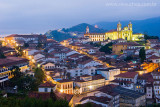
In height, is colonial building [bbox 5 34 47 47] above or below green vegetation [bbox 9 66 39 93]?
above

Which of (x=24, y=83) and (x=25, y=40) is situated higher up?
(x=25, y=40)

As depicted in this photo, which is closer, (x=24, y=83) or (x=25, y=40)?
(x=24, y=83)

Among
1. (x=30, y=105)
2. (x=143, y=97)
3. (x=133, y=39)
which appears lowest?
(x=143, y=97)

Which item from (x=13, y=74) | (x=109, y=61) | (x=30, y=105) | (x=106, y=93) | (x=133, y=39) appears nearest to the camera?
(x=30, y=105)

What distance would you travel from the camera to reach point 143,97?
2150 centimetres

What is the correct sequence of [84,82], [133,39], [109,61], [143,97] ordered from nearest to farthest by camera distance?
1. [143,97]
2. [84,82]
3. [109,61]
4. [133,39]

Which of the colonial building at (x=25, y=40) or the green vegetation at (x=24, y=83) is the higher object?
the colonial building at (x=25, y=40)

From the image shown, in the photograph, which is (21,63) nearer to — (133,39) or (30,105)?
(30,105)

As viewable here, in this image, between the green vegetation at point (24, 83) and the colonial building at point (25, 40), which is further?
the colonial building at point (25, 40)

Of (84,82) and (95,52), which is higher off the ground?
(95,52)

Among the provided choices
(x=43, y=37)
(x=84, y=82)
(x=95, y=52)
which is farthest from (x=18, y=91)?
(x=43, y=37)

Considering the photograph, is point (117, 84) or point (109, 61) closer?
point (117, 84)

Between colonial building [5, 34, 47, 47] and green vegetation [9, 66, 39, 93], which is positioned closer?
green vegetation [9, 66, 39, 93]

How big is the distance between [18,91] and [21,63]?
27.1ft
